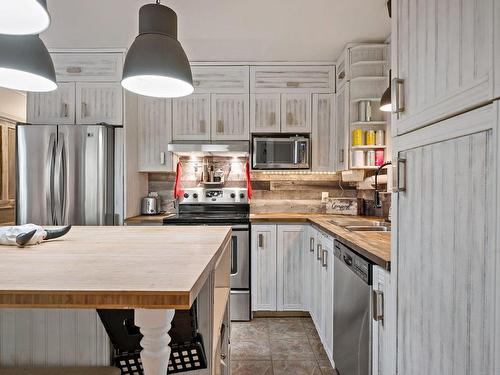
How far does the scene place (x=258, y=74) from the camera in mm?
3711

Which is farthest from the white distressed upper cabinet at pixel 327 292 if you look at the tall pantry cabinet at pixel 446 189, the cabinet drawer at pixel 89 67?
the cabinet drawer at pixel 89 67

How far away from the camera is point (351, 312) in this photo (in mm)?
1914

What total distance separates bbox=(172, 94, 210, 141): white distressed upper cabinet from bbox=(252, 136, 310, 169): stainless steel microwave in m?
0.56

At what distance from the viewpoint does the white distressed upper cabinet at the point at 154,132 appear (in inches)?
147

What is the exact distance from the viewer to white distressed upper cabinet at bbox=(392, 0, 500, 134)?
2.62 ft

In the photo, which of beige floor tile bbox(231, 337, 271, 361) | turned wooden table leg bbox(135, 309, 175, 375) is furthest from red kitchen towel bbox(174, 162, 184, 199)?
turned wooden table leg bbox(135, 309, 175, 375)

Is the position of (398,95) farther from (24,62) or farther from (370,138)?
(370,138)

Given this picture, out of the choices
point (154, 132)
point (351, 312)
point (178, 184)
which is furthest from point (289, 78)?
point (351, 312)

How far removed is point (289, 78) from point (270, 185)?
1.17 meters

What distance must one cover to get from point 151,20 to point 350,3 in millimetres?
1659

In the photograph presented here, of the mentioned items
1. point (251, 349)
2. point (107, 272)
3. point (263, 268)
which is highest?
point (107, 272)

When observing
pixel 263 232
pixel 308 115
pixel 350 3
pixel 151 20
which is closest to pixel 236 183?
pixel 263 232

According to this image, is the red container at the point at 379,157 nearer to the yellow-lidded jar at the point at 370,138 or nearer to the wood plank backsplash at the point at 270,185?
the yellow-lidded jar at the point at 370,138

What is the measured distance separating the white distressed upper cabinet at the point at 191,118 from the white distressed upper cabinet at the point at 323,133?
3.65 ft
